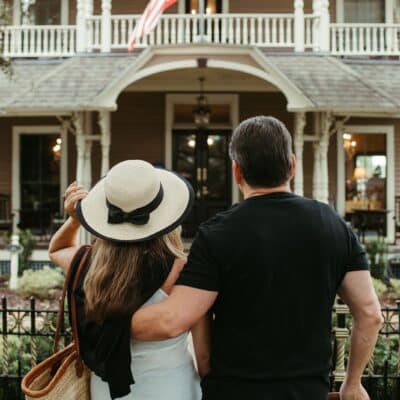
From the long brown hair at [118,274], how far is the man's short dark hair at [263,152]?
37 cm

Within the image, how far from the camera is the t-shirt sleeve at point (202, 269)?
1782 mm

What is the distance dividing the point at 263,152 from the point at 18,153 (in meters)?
12.1

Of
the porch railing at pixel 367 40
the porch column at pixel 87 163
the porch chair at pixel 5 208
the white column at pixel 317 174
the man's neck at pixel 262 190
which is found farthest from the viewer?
the porch chair at pixel 5 208

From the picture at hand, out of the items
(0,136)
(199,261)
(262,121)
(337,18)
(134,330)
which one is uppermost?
(337,18)

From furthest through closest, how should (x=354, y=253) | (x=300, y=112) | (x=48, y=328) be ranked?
(x=300, y=112)
(x=48, y=328)
(x=354, y=253)

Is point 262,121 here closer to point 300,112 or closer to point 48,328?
point 48,328

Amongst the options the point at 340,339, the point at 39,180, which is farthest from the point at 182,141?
the point at 340,339

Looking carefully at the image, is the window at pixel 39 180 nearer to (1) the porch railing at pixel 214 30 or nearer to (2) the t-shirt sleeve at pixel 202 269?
(1) the porch railing at pixel 214 30

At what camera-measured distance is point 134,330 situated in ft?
6.12

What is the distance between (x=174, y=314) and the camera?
180 centimetres

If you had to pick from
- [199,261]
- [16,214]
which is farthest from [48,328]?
[16,214]

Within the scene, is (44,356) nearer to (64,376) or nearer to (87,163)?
(64,376)

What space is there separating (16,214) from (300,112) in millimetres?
6566

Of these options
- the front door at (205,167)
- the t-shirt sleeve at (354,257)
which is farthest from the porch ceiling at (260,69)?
the t-shirt sleeve at (354,257)
